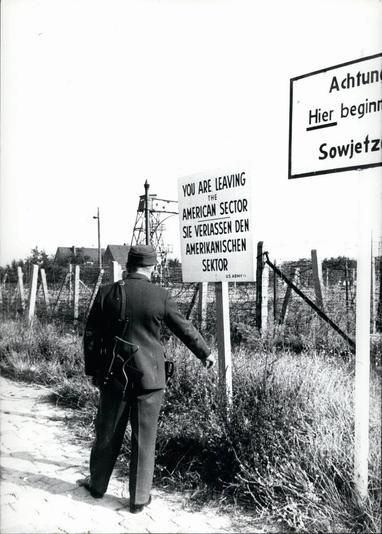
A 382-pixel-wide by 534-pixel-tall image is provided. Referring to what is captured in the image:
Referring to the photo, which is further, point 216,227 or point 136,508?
point 216,227

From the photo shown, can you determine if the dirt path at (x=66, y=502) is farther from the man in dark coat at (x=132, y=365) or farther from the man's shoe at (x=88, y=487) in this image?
the man in dark coat at (x=132, y=365)

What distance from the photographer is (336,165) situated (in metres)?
3.41

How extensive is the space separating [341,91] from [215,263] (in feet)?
6.29

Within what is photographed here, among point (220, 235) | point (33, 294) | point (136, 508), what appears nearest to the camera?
point (136, 508)

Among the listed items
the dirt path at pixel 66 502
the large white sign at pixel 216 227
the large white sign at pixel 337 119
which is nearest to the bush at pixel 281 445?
the dirt path at pixel 66 502

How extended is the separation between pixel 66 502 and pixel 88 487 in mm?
250

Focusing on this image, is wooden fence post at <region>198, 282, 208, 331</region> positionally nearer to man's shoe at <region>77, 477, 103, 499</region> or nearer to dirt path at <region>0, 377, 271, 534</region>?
dirt path at <region>0, 377, 271, 534</region>

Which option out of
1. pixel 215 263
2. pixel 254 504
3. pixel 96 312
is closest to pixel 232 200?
pixel 215 263

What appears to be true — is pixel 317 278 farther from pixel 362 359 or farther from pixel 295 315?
pixel 362 359

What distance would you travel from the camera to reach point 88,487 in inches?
161

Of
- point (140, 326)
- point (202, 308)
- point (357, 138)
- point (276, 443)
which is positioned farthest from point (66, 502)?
point (202, 308)

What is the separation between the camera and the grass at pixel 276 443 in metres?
3.31

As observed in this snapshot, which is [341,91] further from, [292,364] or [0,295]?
[0,295]

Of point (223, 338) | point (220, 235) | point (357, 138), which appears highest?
point (357, 138)
